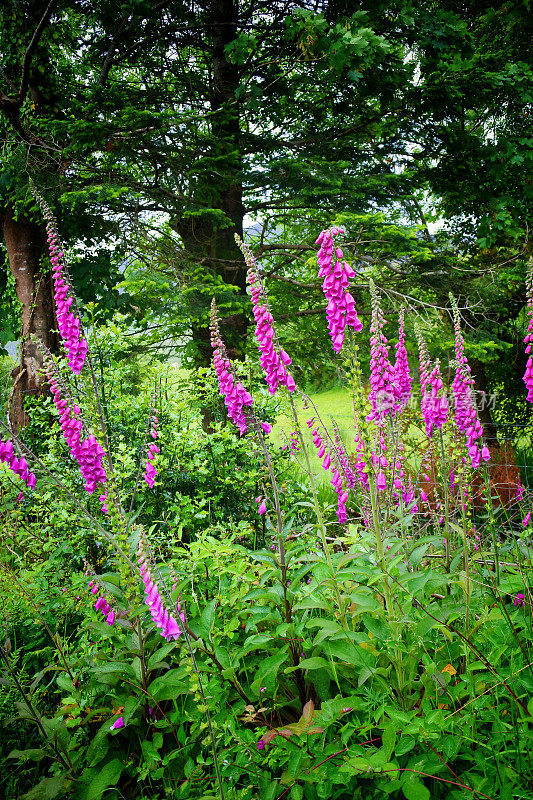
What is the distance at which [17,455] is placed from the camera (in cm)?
289

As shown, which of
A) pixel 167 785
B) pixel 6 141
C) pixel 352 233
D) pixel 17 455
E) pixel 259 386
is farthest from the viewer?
pixel 352 233

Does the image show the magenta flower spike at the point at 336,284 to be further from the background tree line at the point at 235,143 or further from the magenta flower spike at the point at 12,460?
the background tree line at the point at 235,143

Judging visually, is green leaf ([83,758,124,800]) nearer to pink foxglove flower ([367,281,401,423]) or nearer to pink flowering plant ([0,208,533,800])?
pink flowering plant ([0,208,533,800])

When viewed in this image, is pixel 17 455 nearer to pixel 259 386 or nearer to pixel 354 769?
pixel 354 769

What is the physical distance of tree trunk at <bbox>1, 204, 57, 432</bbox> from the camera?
7367 mm

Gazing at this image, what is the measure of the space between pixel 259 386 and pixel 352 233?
12.3 feet

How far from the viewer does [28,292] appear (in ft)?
24.8

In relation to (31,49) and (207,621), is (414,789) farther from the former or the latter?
(31,49)

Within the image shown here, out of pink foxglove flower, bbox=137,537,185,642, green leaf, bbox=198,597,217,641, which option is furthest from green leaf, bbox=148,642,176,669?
pink foxglove flower, bbox=137,537,185,642

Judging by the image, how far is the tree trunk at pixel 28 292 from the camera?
7.37 meters

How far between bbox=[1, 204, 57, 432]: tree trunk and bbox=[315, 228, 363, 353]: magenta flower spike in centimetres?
638

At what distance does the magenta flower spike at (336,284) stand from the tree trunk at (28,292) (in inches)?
251

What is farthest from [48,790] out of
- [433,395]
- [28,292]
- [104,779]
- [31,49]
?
[31,49]

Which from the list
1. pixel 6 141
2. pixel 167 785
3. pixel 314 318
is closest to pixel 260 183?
pixel 314 318
